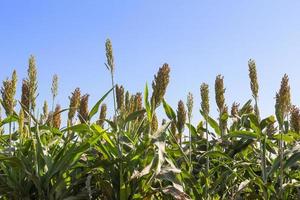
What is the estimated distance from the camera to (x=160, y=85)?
2785 mm

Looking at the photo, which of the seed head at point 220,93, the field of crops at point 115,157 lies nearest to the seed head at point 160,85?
the field of crops at point 115,157

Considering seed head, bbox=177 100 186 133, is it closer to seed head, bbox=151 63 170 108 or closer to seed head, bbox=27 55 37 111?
seed head, bbox=151 63 170 108

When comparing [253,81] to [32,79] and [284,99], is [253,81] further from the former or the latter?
[32,79]

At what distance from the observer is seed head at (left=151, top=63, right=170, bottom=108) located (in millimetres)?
2783

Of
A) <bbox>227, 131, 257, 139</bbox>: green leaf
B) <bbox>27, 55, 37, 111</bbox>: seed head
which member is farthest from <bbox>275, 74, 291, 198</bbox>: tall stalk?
<bbox>27, 55, 37, 111</bbox>: seed head

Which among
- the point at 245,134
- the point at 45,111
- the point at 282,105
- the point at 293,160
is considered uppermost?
the point at 45,111

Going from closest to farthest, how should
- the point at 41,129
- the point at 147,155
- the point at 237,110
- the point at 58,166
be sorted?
the point at 58,166, the point at 147,155, the point at 41,129, the point at 237,110

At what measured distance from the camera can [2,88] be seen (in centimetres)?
289

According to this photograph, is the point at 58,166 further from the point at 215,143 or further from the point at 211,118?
the point at 211,118

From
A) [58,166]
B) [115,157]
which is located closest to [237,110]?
[115,157]

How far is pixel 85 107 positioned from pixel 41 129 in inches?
16.7

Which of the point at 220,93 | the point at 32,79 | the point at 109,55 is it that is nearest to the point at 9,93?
the point at 32,79

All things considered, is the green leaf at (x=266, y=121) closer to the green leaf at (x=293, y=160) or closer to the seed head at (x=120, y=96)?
the green leaf at (x=293, y=160)

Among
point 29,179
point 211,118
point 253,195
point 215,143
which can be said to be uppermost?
point 211,118
